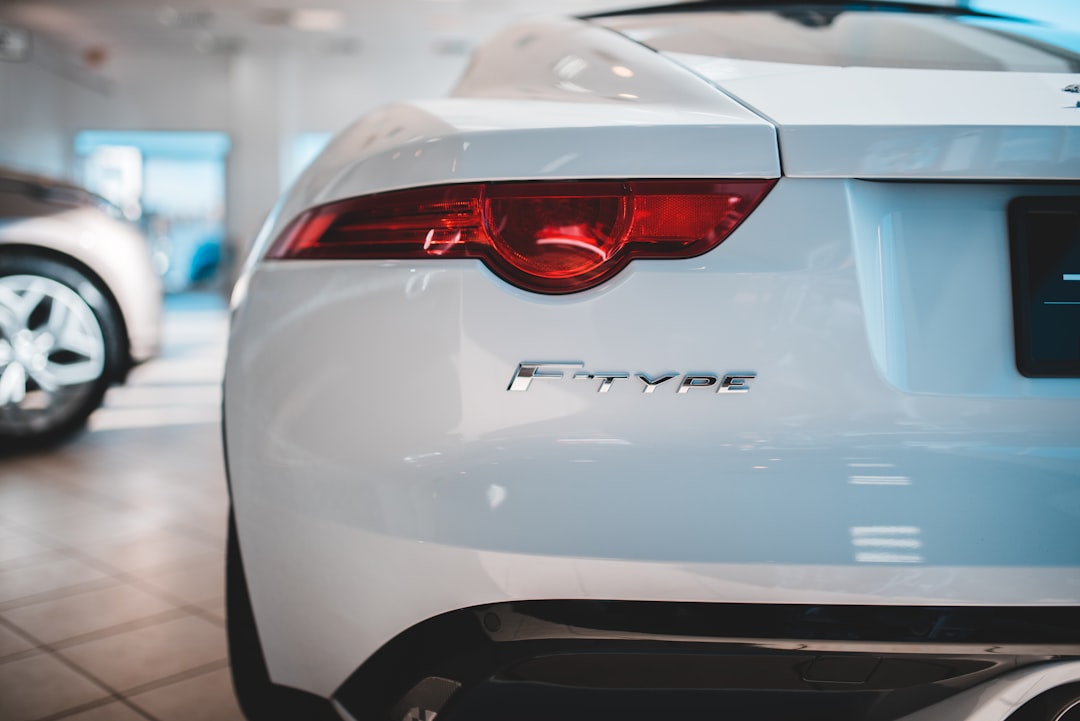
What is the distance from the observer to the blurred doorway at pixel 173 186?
18656 mm

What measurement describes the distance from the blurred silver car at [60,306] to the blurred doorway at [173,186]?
14.1 m

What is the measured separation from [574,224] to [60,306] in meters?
3.65

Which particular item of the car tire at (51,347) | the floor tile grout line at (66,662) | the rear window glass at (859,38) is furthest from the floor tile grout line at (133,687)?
the car tire at (51,347)

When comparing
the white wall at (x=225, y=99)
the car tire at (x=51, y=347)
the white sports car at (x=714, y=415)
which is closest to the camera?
the white sports car at (x=714, y=415)

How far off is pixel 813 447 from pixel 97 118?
19.9 metres

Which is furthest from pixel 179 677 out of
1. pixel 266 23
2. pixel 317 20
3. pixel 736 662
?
pixel 266 23

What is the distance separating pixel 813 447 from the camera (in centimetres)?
91

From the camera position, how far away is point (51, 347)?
12.9 feet

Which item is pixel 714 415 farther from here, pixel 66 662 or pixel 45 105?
pixel 45 105

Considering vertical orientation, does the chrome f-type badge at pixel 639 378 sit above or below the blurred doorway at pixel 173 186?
below

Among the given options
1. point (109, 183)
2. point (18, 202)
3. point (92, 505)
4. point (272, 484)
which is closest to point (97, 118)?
point (109, 183)

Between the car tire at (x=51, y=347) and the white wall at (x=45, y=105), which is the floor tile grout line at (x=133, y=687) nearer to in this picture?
the car tire at (x=51, y=347)

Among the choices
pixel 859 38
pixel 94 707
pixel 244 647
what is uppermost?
pixel 859 38

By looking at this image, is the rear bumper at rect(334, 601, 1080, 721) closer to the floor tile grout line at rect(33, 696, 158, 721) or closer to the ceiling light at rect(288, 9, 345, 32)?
the floor tile grout line at rect(33, 696, 158, 721)
